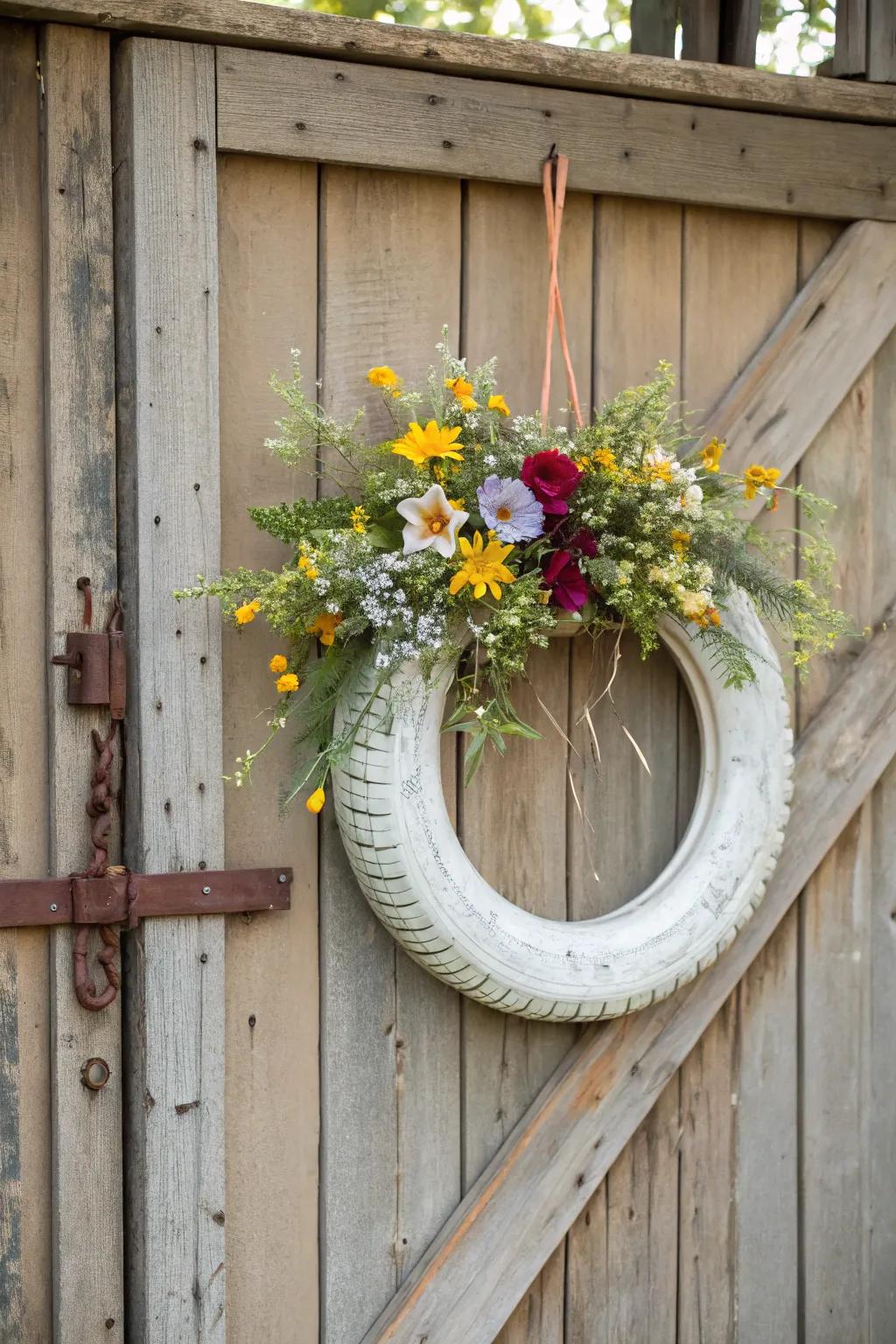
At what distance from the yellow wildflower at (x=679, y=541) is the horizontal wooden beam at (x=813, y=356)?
361 mm

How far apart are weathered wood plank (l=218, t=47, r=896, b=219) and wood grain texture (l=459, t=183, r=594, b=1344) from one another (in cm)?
7

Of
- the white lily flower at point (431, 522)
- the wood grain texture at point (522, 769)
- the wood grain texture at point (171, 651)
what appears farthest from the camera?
the wood grain texture at point (522, 769)

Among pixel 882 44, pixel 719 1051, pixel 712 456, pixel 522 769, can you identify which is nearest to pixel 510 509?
pixel 712 456

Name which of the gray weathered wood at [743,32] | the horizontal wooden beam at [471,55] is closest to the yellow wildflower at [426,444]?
the horizontal wooden beam at [471,55]

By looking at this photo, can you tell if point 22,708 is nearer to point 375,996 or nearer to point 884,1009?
point 375,996

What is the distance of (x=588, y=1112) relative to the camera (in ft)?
6.82

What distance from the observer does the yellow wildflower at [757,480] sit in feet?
6.26

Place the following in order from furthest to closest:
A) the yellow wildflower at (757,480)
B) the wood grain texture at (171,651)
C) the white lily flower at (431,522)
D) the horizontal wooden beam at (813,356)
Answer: the horizontal wooden beam at (813,356) < the yellow wildflower at (757,480) < the wood grain texture at (171,651) < the white lily flower at (431,522)

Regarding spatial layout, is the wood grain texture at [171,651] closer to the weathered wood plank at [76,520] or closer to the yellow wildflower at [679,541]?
the weathered wood plank at [76,520]

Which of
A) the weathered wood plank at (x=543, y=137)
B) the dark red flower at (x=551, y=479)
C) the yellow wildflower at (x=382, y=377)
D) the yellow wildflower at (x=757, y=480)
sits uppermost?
the weathered wood plank at (x=543, y=137)

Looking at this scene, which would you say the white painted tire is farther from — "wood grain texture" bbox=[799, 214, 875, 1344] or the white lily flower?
"wood grain texture" bbox=[799, 214, 875, 1344]

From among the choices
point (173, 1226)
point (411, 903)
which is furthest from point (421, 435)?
point (173, 1226)

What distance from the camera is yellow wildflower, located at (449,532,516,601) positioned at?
170 centimetres

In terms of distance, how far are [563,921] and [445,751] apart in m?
0.31
